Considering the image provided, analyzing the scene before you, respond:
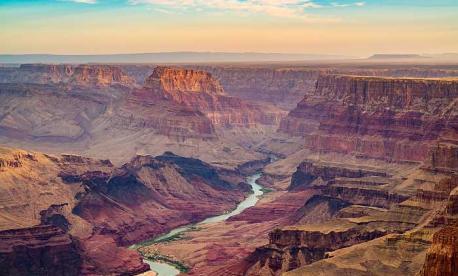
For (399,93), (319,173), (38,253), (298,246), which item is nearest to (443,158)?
(298,246)

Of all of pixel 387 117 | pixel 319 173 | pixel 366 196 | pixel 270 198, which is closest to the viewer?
pixel 366 196

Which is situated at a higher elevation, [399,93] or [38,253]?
[399,93]

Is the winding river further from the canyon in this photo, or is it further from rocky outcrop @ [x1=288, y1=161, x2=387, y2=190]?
rocky outcrop @ [x1=288, y1=161, x2=387, y2=190]

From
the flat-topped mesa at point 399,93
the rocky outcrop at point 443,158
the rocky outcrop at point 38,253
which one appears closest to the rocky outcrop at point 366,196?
the rocky outcrop at point 443,158

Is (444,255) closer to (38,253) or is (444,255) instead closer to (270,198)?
(38,253)

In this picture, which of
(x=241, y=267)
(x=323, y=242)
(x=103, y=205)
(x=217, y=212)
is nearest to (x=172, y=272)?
(x=241, y=267)

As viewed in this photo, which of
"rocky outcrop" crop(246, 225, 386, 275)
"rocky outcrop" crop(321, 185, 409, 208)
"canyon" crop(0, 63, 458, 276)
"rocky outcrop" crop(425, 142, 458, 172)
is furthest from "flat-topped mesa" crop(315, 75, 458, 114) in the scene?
"rocky outcrop" crop(246, 225, 386, 275)
